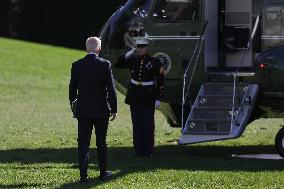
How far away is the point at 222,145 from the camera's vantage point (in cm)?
1570

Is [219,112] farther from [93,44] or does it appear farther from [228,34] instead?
[93,44]

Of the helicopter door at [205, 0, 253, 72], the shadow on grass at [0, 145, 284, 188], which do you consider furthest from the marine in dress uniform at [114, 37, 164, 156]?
the helicopter door at [205, 0, 253, 72]

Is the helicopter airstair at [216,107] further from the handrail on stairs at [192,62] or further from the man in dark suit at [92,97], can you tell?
the man in dark suit at [92,97]

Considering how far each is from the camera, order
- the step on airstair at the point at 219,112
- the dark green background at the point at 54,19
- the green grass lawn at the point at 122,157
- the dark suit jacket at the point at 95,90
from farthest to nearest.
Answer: the dark green background at the point at 54,19, the step on airstair at the point at 219,112, the green grass lawn at the point at 122,157, the dark suit jacket at the point at 95,90

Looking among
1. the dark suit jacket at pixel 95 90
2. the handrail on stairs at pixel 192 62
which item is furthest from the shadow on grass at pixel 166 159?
the handrail on stairs at pixel 192 62

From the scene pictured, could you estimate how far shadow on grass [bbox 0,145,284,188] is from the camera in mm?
11719

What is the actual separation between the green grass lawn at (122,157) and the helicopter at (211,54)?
2.59ft

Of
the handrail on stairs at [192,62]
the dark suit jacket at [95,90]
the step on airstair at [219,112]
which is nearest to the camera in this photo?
the dark suit jacket at [95,90]

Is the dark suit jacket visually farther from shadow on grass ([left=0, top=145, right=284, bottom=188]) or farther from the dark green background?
the dark green background

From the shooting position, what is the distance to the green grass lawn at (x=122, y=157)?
34.1 feet

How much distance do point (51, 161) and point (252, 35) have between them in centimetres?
406

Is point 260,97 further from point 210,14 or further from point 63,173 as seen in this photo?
point 63,173

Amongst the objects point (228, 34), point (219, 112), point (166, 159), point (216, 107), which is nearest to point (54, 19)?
A: point (228, 34)

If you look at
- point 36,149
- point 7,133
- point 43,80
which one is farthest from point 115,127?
point 43,80
